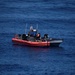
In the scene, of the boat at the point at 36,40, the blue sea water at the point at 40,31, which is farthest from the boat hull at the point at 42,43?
the blue sea water at the point at 40,31

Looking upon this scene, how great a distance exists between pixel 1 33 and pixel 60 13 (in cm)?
2449

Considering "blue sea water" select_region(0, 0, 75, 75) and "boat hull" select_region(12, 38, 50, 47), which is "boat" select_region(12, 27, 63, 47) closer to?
"boat hull" select_region(12, 38, 50, 47)

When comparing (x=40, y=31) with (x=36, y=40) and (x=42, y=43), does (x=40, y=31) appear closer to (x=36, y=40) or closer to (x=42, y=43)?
(x=36, y=40)

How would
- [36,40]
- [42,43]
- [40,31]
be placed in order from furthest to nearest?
[40,31] < [36,40] < [42,43]

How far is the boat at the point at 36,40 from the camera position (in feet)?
322

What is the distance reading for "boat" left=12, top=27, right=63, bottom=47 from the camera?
322 feet

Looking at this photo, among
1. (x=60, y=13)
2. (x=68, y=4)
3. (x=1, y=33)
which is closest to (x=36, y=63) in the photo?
(x=1, y=33)

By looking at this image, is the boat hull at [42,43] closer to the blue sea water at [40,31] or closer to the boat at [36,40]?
the boat at [36,40]

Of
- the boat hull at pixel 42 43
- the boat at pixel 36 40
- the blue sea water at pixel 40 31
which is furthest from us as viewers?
the boat at pixel 36 40

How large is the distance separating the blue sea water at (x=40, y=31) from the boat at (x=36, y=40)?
651 millimetres

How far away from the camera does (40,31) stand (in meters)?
110

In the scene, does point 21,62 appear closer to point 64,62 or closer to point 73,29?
point 64,62

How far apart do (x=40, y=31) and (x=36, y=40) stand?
11556mm

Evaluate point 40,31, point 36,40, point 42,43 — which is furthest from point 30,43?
point 40,31
